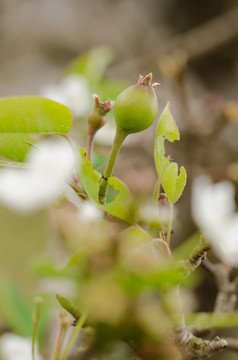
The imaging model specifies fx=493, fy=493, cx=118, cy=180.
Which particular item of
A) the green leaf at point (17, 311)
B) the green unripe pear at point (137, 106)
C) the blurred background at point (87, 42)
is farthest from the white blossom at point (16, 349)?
the blurred background at point (87, 42)

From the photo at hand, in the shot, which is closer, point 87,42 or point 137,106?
point 137,106

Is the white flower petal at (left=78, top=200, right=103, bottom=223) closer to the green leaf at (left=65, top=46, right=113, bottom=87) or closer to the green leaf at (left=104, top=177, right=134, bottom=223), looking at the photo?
the green leaf at (left=104, top=177, right=134, bottom=223)

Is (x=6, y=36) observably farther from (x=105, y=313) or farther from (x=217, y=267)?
(x=105, y=313)

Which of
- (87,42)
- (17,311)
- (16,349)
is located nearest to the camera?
(16,349)

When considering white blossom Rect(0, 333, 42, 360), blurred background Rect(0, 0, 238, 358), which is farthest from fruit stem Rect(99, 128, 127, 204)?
blurred background Rect(0, 0, 238, 358)

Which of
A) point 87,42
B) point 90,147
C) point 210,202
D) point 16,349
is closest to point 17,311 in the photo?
point 16,349

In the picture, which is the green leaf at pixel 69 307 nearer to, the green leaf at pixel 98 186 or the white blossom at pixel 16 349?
the green leaf at pixel 98 186

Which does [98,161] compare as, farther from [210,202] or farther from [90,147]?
[210,202]
